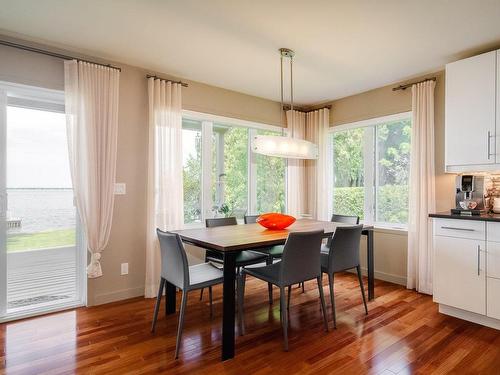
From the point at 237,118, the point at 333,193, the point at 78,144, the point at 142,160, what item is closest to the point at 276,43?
the point at 237,118

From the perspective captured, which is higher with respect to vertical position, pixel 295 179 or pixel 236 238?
pixel 295 179

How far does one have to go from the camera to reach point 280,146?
2914mm

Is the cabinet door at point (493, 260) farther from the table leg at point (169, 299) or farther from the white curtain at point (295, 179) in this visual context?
the table leg at point (169, 299)

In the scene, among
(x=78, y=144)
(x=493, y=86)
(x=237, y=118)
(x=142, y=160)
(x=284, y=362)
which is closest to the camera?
(x=284, y=362)

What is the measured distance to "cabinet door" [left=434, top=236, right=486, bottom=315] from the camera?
2703 millimetres

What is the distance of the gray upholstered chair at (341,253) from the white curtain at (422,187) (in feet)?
3.41

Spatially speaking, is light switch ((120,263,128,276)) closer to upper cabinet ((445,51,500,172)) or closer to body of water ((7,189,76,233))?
body of water ((7,189,76,233))

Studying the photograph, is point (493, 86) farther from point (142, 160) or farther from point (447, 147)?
point (142, 160)

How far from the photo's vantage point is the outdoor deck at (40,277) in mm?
2959

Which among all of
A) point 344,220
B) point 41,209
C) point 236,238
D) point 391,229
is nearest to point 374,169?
point 391,229

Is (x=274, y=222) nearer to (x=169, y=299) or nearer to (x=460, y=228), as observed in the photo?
(x=169, y=299)

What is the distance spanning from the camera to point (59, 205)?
125 inches

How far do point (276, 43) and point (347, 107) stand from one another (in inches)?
80.7

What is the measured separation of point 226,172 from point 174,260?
213cm
